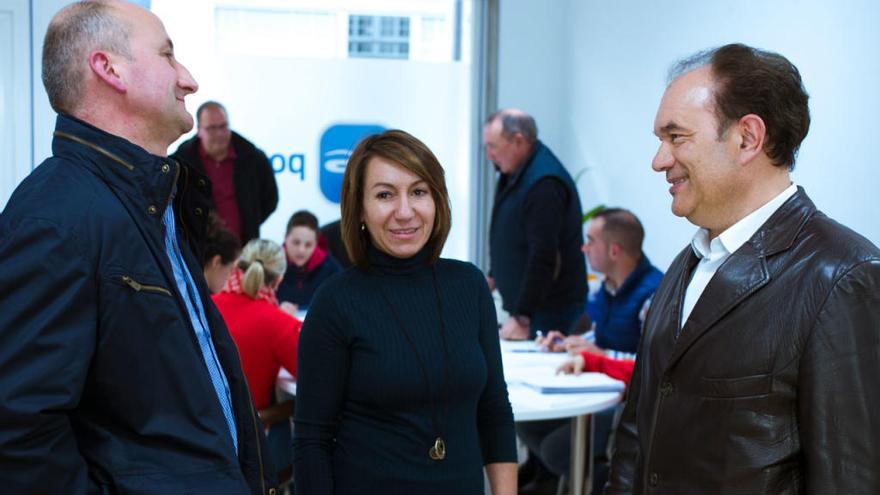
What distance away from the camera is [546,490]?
4.41 m

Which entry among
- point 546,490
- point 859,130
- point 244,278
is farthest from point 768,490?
point 546,490

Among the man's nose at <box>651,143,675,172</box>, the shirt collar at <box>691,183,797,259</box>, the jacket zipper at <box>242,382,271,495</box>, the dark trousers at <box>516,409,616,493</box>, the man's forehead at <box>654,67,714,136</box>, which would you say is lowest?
the dark trousers at <box>516,409,616,493</box>

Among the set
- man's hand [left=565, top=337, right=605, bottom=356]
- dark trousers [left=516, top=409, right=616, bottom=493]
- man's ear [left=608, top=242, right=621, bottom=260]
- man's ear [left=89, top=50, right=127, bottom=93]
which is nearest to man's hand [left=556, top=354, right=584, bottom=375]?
man's hand [left=565, top=337, right=605, bottom=356]

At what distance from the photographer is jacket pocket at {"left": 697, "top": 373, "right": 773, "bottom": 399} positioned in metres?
1.45

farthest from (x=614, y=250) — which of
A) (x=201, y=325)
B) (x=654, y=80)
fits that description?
(x=201, y=325)

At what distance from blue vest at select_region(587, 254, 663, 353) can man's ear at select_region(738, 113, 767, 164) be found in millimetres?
2264

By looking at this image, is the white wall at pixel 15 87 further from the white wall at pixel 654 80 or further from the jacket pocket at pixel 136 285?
the white wall at pixel 654 80

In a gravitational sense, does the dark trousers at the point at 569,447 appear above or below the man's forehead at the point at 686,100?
below

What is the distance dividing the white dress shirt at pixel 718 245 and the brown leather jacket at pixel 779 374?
0.02 meters

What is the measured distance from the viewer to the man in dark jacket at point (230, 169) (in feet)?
17.4

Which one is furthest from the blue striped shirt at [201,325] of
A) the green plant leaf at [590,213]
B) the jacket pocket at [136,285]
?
the green plant leaf at [590,213]

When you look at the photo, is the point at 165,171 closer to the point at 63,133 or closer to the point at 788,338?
the point at 63,133

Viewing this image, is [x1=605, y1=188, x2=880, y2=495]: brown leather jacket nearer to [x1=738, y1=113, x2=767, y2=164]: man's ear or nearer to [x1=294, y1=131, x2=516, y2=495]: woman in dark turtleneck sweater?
[x1=738, y1=113, x2=767, y2=164]: man's ear

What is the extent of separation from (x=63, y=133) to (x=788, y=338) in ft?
3.76
